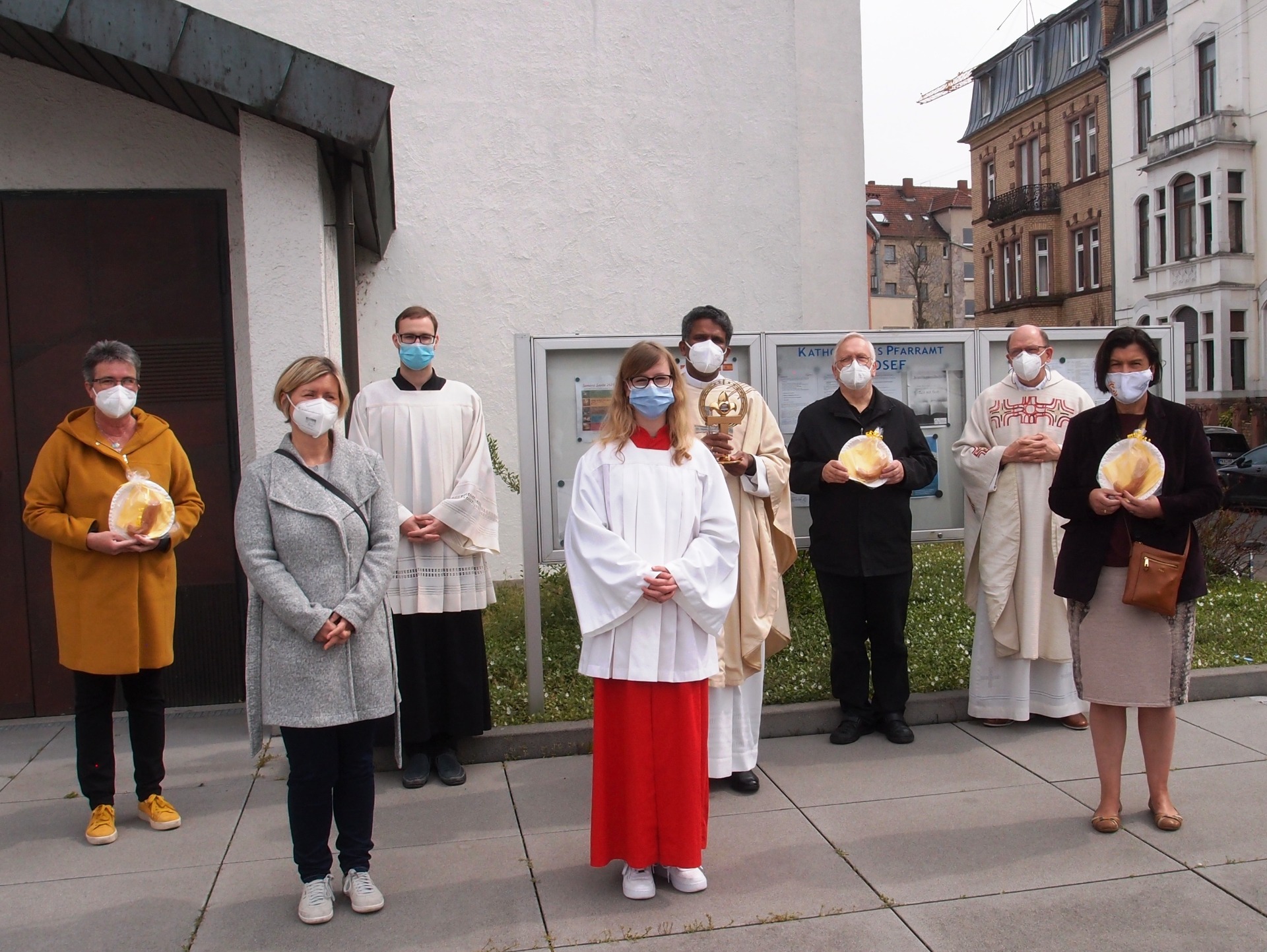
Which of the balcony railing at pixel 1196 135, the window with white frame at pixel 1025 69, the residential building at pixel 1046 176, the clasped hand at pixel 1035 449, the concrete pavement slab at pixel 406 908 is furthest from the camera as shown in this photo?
the window with white frame at pixel 1025 69

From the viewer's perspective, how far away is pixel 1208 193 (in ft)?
111

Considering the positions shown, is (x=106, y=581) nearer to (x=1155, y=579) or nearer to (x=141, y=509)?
(x=141, y=509)

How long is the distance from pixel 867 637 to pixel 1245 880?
2.23 metres

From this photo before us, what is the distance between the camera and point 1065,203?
43125 mm

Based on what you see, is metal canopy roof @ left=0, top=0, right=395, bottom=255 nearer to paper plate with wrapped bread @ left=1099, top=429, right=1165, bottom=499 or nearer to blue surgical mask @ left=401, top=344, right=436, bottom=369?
blue surgical mask @ left=401, top=344, right=436, bottom=369

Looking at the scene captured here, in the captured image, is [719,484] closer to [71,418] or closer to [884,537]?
[884,537]

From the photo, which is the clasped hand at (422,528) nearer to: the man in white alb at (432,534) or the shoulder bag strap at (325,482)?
the man in white alb at (432,534)

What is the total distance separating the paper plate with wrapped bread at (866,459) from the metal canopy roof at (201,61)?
A: 9.44ft

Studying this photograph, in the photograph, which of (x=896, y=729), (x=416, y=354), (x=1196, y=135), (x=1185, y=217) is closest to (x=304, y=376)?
(x=416, y=354)

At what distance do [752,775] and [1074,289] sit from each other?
138ft

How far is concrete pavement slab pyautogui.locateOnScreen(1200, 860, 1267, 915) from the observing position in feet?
12.9

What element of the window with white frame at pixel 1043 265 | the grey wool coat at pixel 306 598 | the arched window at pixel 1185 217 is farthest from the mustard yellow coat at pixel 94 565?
the window with white frame at pixel 1043 265

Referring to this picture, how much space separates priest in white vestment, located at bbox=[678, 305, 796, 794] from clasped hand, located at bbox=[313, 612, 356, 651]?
1767 millimetres

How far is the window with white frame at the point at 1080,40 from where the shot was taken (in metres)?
41.6
